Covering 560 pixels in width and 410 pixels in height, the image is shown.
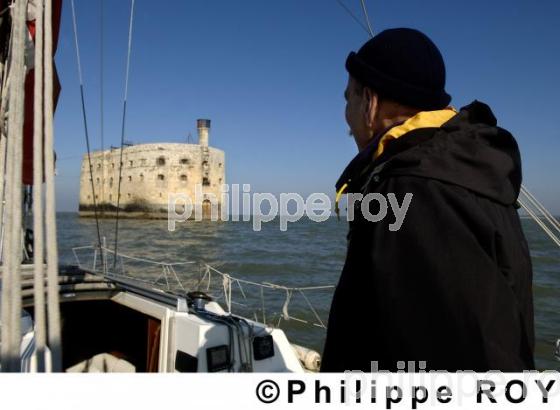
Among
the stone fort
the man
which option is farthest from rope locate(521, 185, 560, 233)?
the stone fort

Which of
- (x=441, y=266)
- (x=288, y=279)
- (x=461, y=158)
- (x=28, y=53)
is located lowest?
(x=288, y=279)

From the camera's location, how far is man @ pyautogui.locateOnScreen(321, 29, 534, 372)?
2.63 ft

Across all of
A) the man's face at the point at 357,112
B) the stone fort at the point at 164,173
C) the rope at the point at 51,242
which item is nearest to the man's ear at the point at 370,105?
the man's face at the point at 357,112

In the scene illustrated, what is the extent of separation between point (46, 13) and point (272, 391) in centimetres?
167

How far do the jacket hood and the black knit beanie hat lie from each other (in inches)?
4.4

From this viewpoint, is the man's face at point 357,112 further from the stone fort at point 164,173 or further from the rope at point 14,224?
the stone fort at point 164,173

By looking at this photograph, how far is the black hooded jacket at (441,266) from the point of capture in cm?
80

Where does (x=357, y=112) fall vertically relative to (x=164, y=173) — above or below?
below

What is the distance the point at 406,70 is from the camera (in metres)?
1.10

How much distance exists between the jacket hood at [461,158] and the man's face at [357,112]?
20 centimetres

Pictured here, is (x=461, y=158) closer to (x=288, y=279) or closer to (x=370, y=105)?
(x=370, y=105)

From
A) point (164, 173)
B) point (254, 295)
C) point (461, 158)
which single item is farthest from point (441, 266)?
point (164, 173)

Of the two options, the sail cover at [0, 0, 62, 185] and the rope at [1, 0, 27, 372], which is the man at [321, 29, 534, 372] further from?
the sail cover at [0, 0, 62, 185]

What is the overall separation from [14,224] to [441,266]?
52.9 inches
